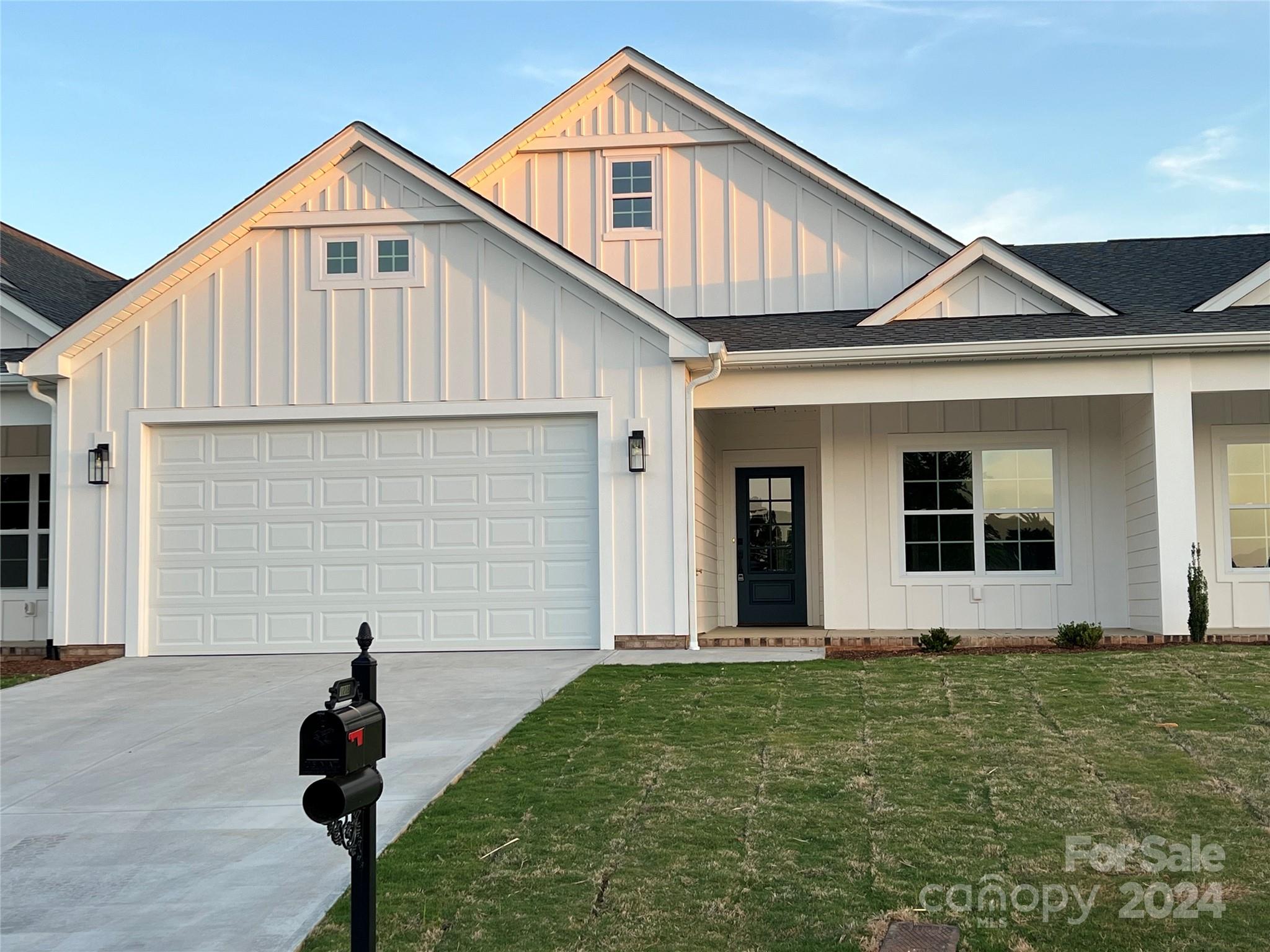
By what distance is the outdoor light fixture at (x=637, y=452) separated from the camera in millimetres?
12453

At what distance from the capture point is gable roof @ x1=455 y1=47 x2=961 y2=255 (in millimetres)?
14789

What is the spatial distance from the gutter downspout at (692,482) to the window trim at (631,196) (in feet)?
10.5

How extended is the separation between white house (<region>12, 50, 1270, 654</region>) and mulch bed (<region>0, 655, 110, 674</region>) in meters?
0.24

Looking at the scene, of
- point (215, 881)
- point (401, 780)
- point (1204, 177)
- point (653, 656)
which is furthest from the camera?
point (1204, 177)

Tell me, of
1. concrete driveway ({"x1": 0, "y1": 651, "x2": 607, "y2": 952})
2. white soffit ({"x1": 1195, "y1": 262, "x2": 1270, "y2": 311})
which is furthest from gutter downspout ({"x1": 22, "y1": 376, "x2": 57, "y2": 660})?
white soffit ({"x1": 1195, "y1": 262, "x2": 1270, "y2": 311})

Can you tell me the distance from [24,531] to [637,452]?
818 cm

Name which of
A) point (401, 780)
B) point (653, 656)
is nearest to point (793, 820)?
point (401, 780)

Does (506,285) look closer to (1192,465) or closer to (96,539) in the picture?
(96,539)

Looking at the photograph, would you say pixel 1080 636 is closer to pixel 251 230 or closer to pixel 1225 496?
pixel 1225 496

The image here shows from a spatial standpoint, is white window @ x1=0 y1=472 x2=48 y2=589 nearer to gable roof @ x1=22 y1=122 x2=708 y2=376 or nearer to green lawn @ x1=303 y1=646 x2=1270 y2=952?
gable roof @ x1=22 y1=122 x2=708 y2=376

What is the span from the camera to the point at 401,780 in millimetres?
7043

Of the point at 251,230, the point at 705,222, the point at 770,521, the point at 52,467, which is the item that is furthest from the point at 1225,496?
the point at 52,467

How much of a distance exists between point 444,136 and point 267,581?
1309 cm

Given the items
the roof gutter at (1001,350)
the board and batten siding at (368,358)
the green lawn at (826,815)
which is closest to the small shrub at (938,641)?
the green lawn at (826,815)
